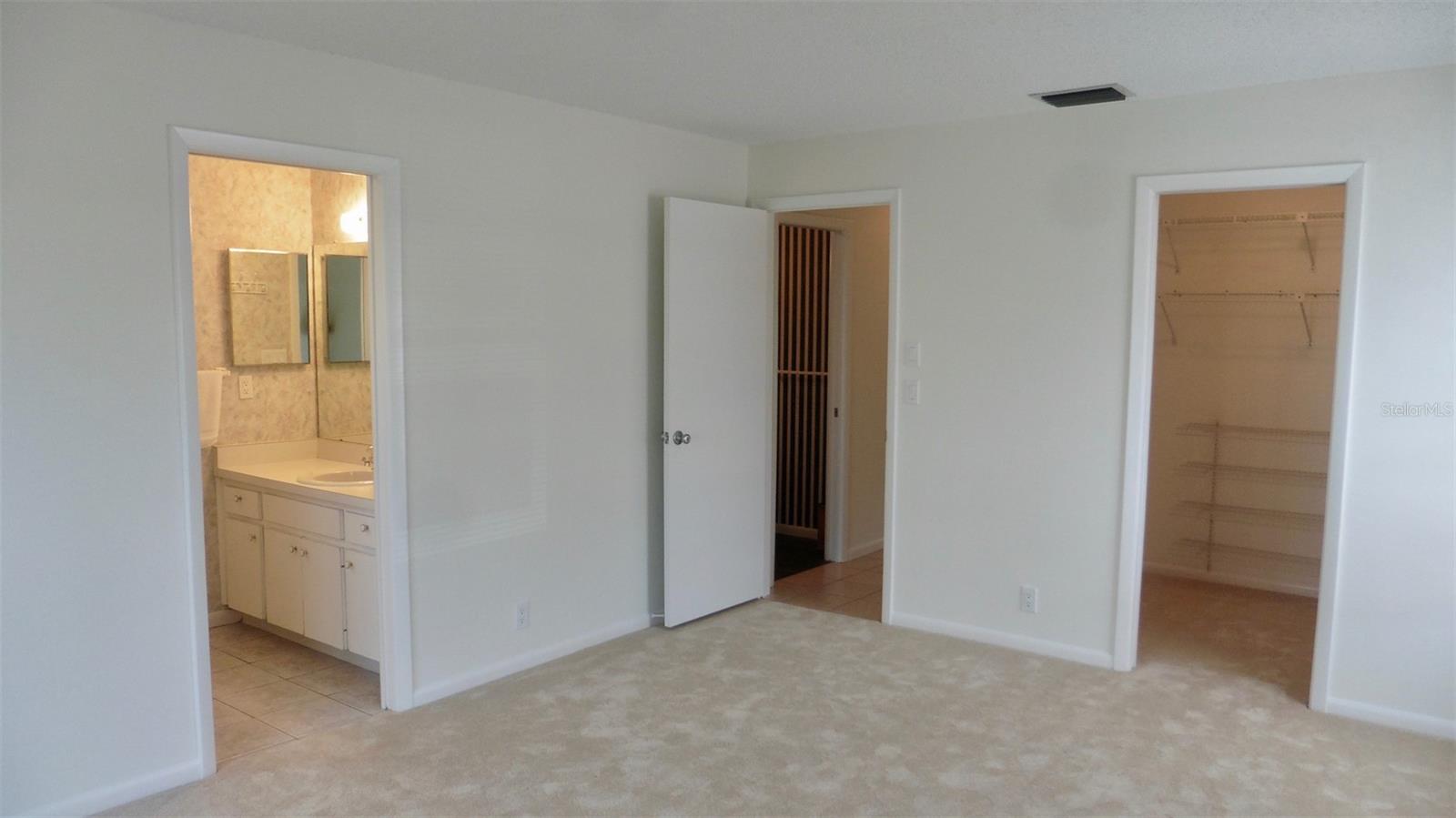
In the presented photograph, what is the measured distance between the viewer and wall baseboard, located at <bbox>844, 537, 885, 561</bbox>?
6039 mm

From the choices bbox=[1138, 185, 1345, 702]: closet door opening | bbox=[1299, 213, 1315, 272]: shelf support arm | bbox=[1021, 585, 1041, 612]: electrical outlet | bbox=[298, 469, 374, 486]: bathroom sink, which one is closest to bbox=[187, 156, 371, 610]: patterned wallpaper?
bbox=[298, 469, 374, 486]: bathroom sink

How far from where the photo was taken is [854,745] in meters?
3.34

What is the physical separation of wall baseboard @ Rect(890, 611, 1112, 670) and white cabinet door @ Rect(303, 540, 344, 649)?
245 cm

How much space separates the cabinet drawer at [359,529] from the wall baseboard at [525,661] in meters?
0.60

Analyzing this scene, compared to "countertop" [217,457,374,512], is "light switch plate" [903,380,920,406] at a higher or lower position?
higher

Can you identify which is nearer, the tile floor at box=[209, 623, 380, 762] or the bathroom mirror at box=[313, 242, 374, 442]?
the tile floor at box=[209, 623, 380, 762]

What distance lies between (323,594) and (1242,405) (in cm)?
472

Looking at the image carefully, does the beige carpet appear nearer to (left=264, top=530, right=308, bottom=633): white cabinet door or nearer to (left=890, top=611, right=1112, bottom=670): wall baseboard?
(left=890, top=611, right=1112, bottom=670): wall baseboard

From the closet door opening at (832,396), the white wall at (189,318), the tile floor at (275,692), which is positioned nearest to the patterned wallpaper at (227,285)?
the tile floor at (275,692)

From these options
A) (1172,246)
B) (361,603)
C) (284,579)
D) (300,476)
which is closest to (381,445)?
(361,603)

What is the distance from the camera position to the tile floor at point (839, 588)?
16.5 feet

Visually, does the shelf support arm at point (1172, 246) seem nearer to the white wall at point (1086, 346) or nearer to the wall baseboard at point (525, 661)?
the white wall at point (1086, 346)

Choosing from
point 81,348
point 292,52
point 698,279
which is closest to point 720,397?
point 698,279

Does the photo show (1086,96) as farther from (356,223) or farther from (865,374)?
(356,223)
